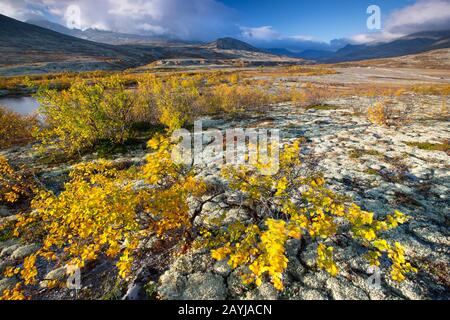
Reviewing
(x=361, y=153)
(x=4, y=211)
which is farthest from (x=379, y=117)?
(x=4, y=211)

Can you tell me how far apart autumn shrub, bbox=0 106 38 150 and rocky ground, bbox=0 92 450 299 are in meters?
1.79

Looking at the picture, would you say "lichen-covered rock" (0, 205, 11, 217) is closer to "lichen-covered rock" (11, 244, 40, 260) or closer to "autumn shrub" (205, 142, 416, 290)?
"lichen-covered rock" (11, 244, 40, 260)

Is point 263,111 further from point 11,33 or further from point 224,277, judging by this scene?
point 11,33

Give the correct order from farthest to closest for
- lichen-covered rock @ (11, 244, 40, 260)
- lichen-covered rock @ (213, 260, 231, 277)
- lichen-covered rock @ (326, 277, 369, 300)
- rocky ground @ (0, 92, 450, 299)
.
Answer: lichen-covered rock @ (11, 244, 40, 260) → lichen-covered rock @ (213, 260, 231, 277) → rocky ground @ (0, 92, 450, 299) → lichen-covered rock @ (326, 277, 369, 300)

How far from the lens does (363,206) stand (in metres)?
6.30

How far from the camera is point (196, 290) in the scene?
4.36 metres

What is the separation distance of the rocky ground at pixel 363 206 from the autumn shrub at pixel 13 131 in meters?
1.79

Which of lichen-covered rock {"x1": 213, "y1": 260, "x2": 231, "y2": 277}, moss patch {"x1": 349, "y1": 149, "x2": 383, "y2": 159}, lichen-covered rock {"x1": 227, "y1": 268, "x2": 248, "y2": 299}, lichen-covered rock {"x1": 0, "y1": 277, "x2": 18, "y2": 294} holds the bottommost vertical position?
lichen-covered rock {"x1": 0, "y1": 277, "x2": 18, "y2": 294}

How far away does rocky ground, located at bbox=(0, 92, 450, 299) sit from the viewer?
4234 mm

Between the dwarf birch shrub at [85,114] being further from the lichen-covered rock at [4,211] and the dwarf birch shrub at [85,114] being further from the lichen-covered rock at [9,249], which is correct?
the lichen-covered rock at [9,249]

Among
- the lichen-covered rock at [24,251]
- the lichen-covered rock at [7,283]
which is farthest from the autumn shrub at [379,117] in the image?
the lichen-covered rock at [7,283]

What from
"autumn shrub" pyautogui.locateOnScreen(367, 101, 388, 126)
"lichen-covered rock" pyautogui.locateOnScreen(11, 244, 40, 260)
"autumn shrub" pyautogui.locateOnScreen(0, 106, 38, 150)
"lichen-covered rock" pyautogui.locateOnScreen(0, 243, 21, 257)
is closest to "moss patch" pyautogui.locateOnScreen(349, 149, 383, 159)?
"autumn shrub" pyautogui.locateOnScreen(367, 101, 388, 126)
